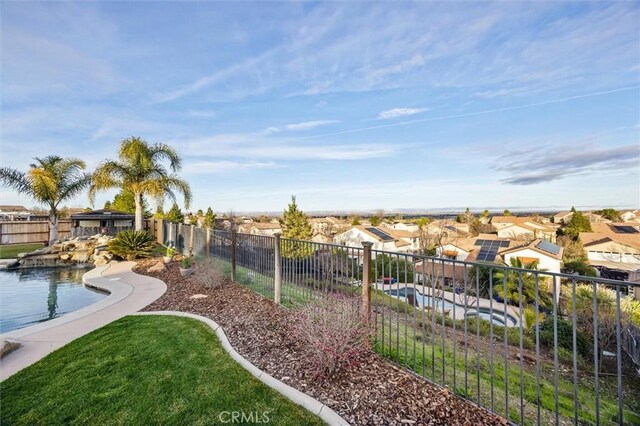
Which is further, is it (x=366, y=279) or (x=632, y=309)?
(x=632, y=309)

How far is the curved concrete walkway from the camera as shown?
4.63 m

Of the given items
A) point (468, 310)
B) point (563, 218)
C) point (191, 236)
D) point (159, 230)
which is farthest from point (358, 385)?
point (563, 218)

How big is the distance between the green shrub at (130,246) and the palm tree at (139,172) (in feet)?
8.81

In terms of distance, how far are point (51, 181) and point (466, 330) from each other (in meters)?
23.0

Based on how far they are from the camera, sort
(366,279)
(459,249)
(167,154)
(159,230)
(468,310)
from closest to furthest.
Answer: (366,279) → (468,310) → (167,154) → (159,230) → (459,249)

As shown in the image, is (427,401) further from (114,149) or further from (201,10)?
(114,149)

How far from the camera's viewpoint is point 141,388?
3510 mm

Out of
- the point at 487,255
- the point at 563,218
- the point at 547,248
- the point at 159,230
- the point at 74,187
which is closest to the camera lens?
the point at 74,187

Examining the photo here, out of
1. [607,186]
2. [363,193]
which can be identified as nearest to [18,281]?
[363,193]

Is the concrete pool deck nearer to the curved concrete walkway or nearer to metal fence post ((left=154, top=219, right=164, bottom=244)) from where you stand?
the curved concrete walkway

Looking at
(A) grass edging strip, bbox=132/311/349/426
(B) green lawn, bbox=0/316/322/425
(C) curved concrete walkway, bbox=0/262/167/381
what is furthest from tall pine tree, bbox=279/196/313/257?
(A) grass edging strip, bbox=132/311/349/426

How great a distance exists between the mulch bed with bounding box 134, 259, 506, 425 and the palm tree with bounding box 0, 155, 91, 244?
18.5m

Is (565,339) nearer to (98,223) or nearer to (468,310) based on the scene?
(468,310)

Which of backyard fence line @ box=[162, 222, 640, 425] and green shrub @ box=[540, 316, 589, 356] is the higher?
backyard fence line @ box=[162, 222, 640, 425]
